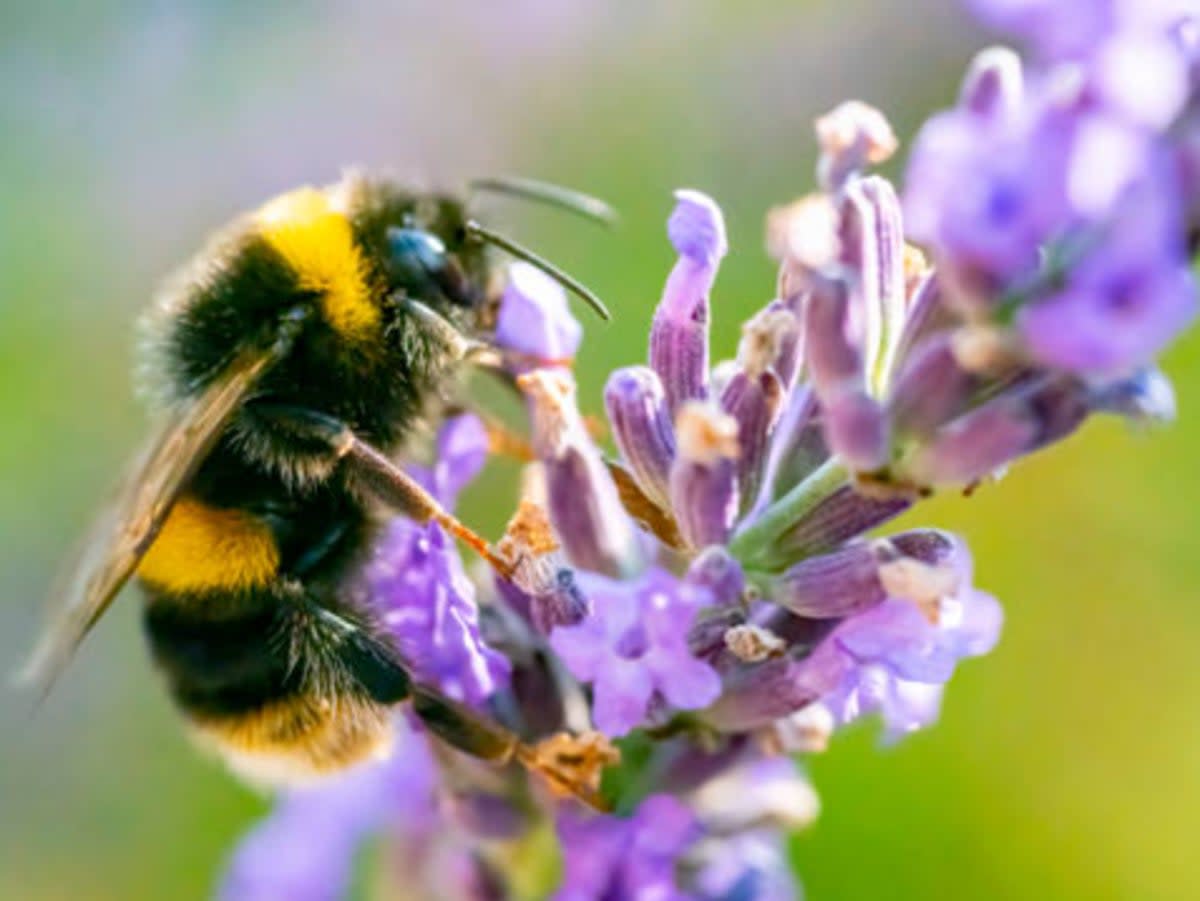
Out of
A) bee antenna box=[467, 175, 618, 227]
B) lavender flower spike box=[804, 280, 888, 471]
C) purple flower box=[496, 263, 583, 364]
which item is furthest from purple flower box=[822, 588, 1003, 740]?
bee antenna box=[467, 175, 618, 227]

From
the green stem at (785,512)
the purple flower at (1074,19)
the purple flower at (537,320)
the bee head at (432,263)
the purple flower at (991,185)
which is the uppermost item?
the purple flower at (1074,19)

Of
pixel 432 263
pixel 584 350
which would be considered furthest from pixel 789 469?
pixel 584 350

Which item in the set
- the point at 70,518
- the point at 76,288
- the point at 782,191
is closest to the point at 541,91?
the point at 782,191

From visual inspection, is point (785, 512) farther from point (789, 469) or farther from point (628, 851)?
point (628, 851)

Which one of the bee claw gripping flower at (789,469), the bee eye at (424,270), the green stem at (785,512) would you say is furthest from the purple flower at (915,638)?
the bee eye at (424,270)

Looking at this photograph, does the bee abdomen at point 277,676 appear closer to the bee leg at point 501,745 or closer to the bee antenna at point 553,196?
the bee leg at point 501,745

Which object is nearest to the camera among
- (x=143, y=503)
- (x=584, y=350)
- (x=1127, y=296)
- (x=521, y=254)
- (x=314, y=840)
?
(x=1127, y=296)

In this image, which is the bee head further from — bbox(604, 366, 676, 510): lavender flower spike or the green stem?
the green stem
